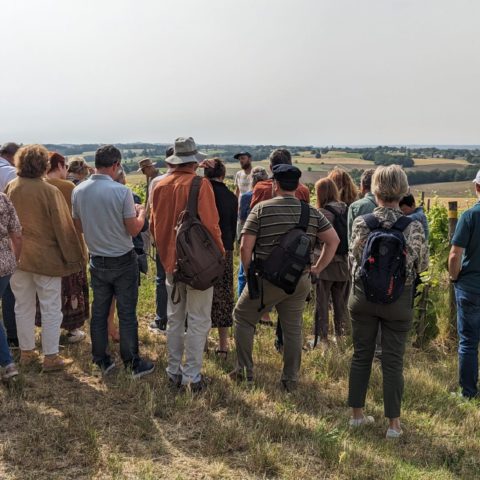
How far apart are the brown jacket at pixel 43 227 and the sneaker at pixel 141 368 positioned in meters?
1.04

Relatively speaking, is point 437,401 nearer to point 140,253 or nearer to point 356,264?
point 356,264

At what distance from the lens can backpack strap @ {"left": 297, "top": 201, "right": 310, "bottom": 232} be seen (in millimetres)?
4086

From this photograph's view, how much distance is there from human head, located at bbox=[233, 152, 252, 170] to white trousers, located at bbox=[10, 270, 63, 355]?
4.48m

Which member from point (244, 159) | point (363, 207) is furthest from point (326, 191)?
point (244, 159)

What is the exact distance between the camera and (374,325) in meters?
3.73

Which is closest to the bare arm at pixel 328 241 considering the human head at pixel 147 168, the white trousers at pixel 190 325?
the white trousers at pixel 190 325

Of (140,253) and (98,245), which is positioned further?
(140,253)

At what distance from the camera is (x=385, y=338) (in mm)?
3707

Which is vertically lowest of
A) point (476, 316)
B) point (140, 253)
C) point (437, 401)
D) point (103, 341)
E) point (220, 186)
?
point (437, 401)

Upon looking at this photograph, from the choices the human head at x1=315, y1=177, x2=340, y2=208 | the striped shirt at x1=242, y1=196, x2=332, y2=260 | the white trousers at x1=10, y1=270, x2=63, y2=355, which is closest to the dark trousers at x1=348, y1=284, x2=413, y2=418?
the striped shirt at x1=242, y1=196, x2=332, y2=260

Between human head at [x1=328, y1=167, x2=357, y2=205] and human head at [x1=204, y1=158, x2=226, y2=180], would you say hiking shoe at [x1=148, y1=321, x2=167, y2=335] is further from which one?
human head at [x1=328, y1=167, x2=357, y2=205]

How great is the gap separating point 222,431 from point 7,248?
7.34 feet

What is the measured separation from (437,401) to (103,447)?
2.82 meters

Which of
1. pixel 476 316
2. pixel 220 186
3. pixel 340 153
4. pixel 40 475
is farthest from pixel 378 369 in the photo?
pixel 340 153
